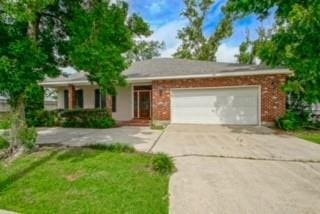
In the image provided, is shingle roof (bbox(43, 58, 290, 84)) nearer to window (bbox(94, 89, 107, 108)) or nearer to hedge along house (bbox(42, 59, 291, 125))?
hedge along house (bbox(42, 59, 291, 125))

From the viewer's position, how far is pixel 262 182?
6480 millimetres

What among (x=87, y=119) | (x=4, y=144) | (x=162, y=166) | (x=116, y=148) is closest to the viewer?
(x=162, y=166)

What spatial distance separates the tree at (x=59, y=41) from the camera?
26.0 ft

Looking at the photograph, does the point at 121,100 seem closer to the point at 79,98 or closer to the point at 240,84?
the point at 79,98

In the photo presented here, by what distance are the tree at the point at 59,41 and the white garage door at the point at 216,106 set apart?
27.2ft

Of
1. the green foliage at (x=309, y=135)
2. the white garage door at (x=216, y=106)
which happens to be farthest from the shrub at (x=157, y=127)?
the green foliage at (x=309, y=135)

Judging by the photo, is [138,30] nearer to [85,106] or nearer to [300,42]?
[300,42]

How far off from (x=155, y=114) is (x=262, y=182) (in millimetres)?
12432

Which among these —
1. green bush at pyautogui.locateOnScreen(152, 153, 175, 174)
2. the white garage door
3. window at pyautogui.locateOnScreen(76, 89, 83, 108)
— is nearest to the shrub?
the white garage door

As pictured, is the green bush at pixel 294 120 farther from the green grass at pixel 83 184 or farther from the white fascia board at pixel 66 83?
the white fascia board at pixel 66 83

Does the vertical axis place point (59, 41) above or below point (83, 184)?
above

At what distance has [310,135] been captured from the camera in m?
13.9

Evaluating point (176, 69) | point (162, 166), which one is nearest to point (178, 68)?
point (176, 69)

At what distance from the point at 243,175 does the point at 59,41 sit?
741 centimetres
